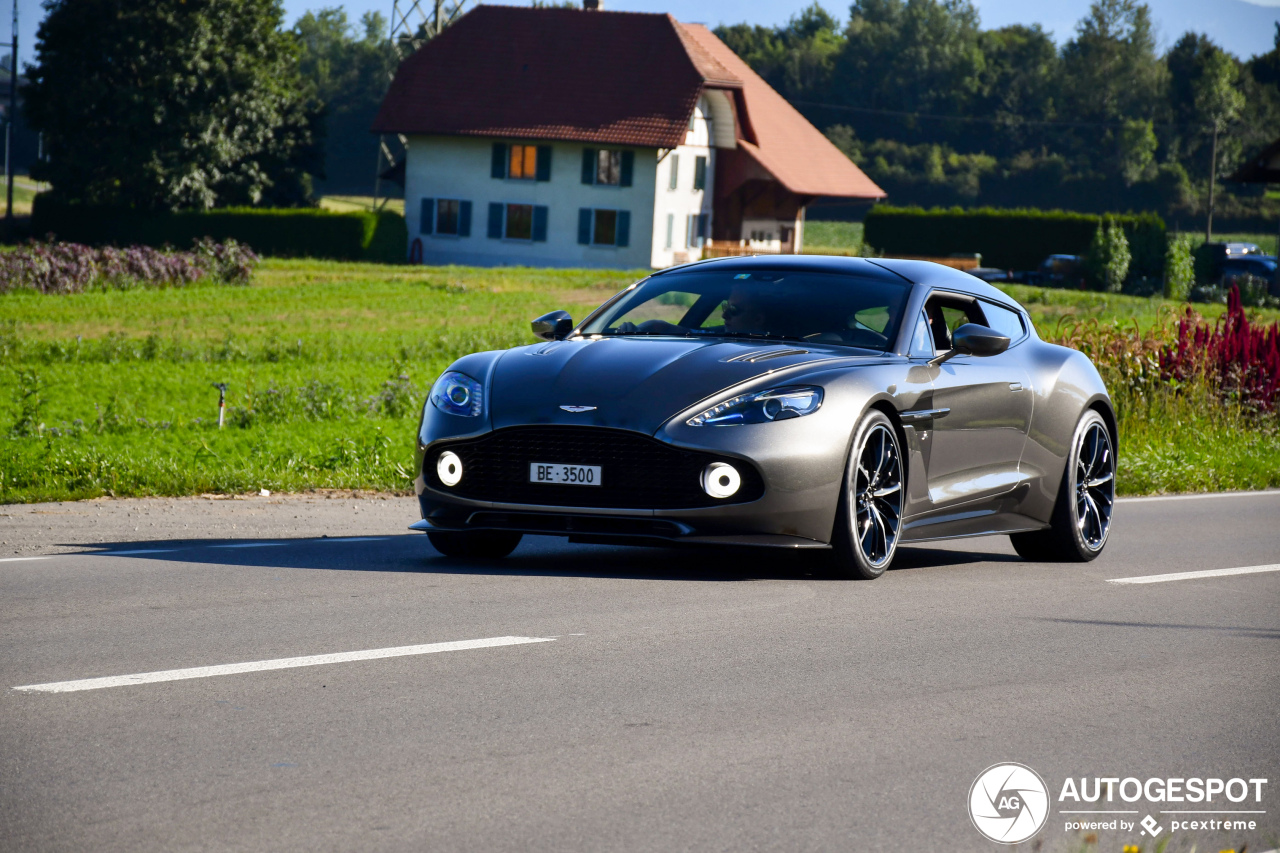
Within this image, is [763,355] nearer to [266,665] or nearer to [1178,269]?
[266,665]

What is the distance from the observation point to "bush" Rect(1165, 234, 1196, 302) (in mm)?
58125

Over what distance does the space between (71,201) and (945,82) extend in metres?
80.0

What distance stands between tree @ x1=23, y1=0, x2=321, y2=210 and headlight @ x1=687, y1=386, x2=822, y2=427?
58.8m

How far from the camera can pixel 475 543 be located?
841 cm

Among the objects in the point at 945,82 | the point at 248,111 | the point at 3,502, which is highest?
the point at 945,82

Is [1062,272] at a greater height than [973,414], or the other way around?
[1062,272]

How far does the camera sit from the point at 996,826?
13.8 ft

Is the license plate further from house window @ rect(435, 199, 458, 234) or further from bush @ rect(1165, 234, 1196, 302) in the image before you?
house window @ rect(435, 199, 458, 234)

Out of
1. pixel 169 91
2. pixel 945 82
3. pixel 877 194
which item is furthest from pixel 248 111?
pixel 945 82

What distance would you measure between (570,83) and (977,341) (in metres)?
60.9

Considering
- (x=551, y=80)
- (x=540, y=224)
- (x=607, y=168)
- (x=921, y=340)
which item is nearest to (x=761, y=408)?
(x=921, y=340)

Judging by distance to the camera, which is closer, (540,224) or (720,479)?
(720,479)

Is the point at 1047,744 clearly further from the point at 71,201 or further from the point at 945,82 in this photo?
the point at 945,82

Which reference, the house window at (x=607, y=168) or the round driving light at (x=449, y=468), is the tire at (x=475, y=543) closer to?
the round driving light at (x=449, y=468)
